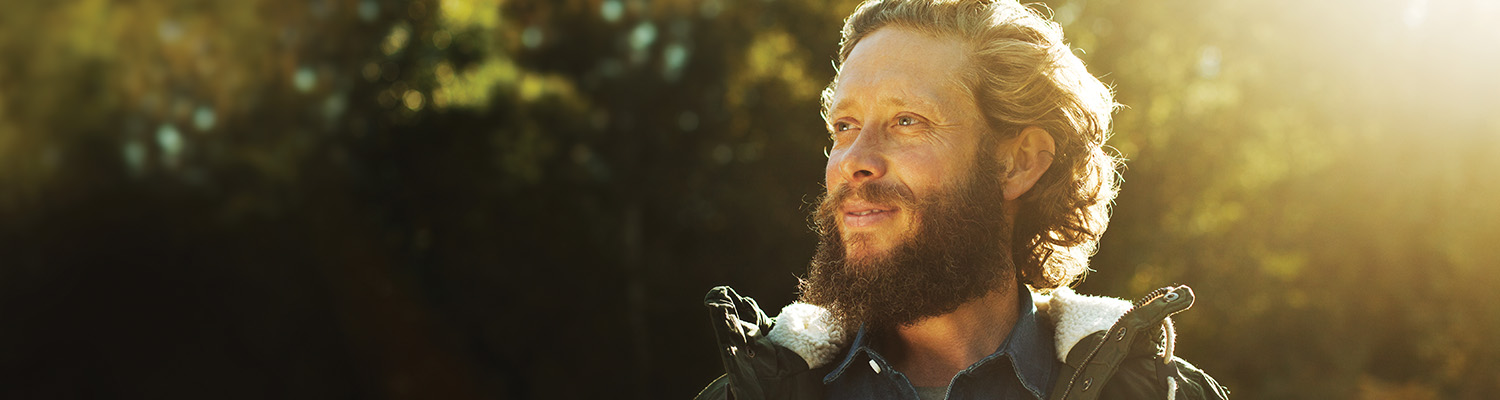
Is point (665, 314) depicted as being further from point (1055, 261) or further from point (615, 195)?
point (1055, 261)

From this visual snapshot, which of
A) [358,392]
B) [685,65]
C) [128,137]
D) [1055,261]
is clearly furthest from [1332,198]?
[128,137]

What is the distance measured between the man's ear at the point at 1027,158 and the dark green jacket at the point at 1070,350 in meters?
0.27

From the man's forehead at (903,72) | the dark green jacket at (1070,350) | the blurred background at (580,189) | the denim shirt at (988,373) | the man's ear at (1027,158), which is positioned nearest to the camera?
the dark green jacket at (1070,350)

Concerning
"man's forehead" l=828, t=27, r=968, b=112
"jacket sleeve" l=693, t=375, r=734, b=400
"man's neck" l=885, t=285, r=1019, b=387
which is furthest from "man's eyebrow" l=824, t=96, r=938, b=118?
"jacket sleeve" l=693, t=375, r=734, b=400

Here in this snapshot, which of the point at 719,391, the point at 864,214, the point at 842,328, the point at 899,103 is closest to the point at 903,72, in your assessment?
the point at 899,103

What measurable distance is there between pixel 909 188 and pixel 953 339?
0.37m

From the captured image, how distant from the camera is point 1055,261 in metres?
2.77

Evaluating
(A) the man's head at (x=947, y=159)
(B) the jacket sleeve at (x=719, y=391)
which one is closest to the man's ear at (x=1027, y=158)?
(A) the man's head at (x=947, y=159)

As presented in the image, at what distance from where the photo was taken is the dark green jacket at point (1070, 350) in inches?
86.1

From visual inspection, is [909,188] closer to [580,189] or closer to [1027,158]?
[1027,158]


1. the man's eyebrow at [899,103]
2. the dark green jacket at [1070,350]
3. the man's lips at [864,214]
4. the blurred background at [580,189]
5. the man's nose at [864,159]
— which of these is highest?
the blurred background at [580,189]

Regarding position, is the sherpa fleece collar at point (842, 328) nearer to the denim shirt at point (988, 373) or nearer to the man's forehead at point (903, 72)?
the denim shirt at point (988, 373)

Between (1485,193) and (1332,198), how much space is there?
5.71 feet

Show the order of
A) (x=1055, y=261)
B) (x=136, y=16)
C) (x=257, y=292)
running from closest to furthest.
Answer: (x=1055, y=261)
(x=136, y=16)
(x=257, y=292)
